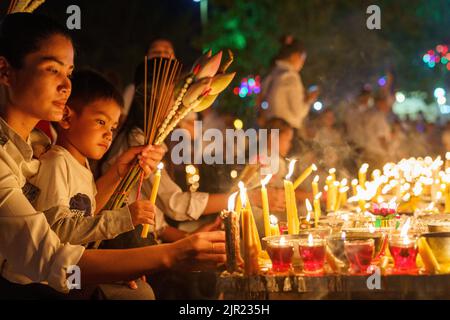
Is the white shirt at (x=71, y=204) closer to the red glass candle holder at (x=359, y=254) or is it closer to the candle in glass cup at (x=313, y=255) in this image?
the candle in glass cup at (x=313, y=255)

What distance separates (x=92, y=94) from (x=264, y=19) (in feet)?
42.6

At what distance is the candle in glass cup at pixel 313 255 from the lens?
2.64m

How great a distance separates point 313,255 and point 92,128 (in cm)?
134

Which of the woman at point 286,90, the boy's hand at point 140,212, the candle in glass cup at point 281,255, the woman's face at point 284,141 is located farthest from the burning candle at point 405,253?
the woman at point 286,90

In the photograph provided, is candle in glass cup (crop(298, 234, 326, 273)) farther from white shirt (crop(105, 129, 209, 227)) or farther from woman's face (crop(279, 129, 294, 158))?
woman's face (crop(279, 129, 294, 158))

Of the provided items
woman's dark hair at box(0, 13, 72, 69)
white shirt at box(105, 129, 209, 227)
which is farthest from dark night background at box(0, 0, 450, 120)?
woman's dark hair at box(0, 13, 72, 69)

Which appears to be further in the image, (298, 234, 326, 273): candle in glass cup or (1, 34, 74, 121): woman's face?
(1, 34, 74, 121): woman's face

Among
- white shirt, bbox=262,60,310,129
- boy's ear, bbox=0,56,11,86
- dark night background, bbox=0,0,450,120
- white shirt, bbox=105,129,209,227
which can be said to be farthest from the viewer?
dark night background, bbox=0,0,450,120

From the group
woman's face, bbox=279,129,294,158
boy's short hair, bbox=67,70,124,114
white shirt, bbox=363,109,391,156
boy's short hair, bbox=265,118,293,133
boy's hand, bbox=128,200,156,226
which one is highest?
white shirt, bbox=363,109,391,156

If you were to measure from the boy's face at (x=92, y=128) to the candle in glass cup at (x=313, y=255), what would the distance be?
1242mm

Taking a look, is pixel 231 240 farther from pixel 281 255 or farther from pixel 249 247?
pixel 281 255

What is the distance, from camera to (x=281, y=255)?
270 centimetres

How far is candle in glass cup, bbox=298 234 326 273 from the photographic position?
264 cm
